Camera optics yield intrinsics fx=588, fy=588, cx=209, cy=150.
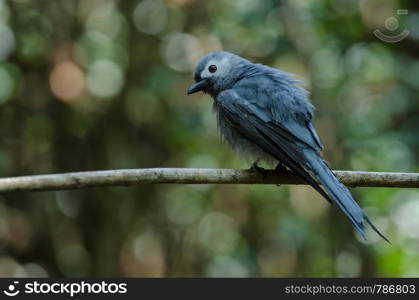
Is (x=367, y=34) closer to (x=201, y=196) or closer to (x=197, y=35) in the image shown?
(x=197, y=35)

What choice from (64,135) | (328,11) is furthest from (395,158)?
(64,135)

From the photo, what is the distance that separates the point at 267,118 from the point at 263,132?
0.14 metres

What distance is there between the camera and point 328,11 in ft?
24.9

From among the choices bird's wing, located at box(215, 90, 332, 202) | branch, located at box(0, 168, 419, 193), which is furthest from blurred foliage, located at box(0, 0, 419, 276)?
branch, located at box(0, 168, 419, 193)

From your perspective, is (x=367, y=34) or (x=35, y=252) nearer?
(x=367, y=34)

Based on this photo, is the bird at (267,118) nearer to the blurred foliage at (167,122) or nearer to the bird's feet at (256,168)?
the bird's feet at (256,168)

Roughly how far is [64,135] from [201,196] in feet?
7.84

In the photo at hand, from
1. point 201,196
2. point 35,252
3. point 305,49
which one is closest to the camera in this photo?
point 305,49

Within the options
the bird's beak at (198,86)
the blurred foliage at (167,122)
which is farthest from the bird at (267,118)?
the blurred foliage at (167,122)

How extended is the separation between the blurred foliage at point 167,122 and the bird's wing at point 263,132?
253 centimetres
